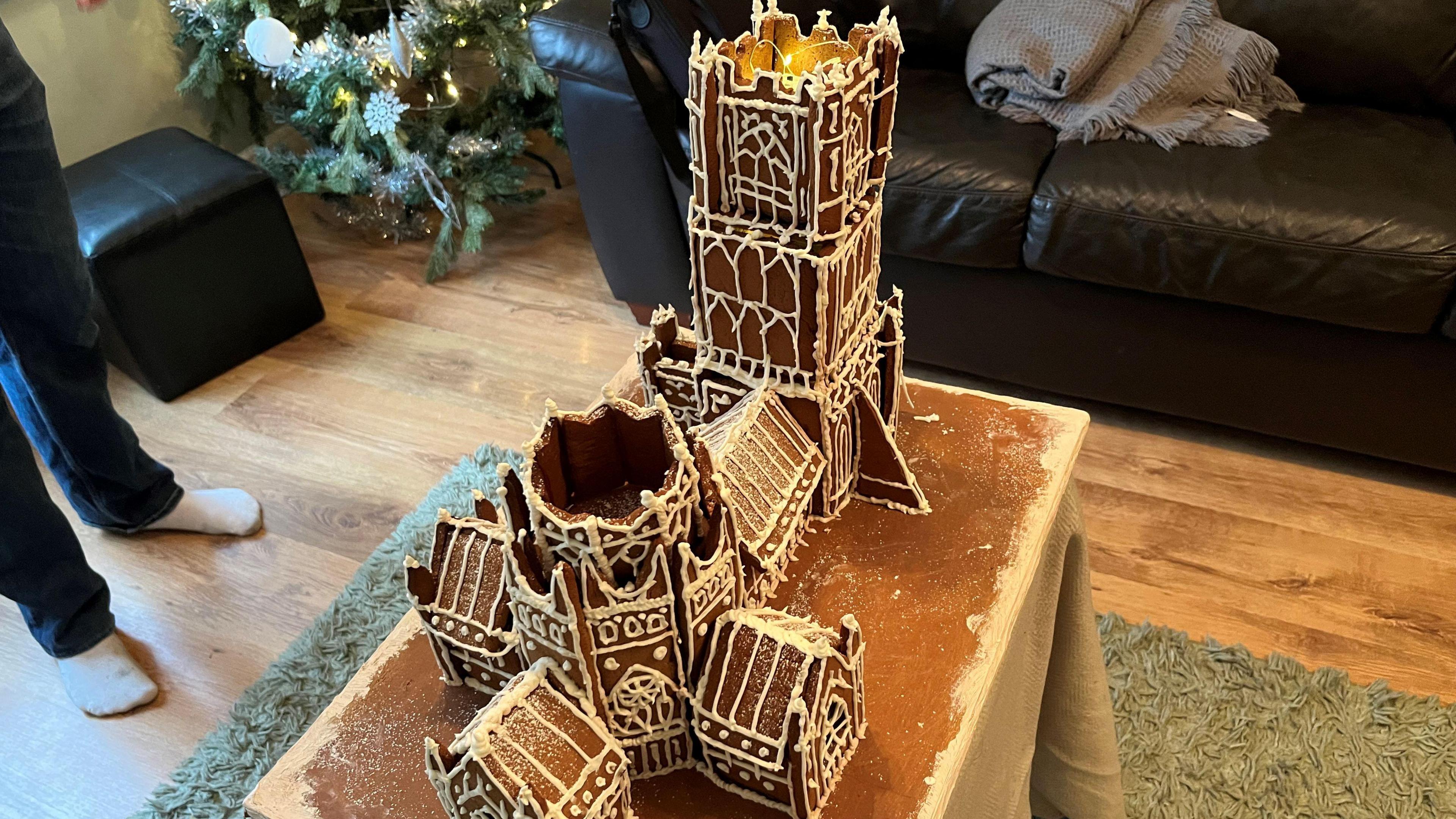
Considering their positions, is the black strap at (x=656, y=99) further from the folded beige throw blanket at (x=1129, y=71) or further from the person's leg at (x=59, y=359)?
the person's leg at (x=59, y=359)

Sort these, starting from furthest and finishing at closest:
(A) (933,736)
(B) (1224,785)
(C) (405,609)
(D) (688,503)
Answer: (C) (405,609) → (B) (1224,785) → (A) (933,736) → (D) (688,503)

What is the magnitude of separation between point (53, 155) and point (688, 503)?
115 cm

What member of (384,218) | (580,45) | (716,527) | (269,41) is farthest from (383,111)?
(716,527)

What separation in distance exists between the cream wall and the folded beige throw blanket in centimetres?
187

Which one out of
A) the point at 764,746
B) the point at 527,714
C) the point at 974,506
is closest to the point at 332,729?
the point at 527,714

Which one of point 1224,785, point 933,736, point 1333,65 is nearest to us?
point 933,736

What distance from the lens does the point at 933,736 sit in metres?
0.80

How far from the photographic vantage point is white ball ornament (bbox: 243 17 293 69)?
2.04 m

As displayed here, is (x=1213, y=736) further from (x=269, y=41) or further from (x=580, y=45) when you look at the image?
(x=269, y=41)

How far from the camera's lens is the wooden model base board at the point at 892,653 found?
2.59 feet

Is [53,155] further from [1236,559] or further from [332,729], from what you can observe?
[1236,559]

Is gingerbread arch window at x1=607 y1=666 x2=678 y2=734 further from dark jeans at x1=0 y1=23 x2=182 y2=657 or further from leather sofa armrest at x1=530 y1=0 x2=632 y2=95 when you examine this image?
leather sofa armrest at x1=530 y1=0 x2=632 y2=95

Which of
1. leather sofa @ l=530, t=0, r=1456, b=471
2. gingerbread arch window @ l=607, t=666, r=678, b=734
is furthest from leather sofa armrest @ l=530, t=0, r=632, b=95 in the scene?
gingerbread arch window @ l=607, t=666, r=678, b=734

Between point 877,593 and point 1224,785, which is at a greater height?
point 877,593
